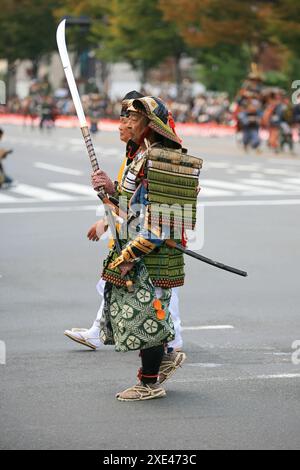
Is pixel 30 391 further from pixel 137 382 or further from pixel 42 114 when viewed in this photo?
pixel 42 114

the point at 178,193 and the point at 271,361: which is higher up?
the point at 178,193

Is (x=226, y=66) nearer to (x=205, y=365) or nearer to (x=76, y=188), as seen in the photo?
(x=76, y=188)

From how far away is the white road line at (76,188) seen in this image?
79.5 ft

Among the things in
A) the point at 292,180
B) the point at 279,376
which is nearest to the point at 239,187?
the point at 292,180

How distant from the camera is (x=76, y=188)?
25.5 m

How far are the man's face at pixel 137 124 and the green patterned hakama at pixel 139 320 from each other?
28.3 inches

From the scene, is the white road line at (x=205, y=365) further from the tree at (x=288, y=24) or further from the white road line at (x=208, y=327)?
the tree at (x=288, y=24)

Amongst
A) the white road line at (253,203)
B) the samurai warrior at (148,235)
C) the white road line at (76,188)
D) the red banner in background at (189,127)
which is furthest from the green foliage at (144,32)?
the samurai warrior at (148,235)

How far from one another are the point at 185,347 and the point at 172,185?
7.72ft

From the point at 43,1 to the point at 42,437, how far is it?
297ft

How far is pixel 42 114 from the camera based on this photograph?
56.2m

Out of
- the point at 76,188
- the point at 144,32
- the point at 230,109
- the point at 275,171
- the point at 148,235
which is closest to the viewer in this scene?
the point at 148,235
